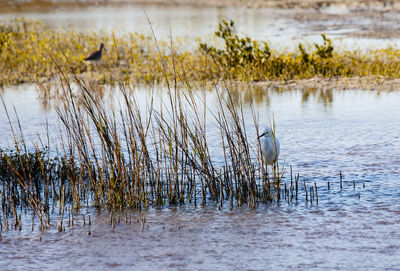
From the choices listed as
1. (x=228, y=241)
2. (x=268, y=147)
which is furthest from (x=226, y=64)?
(x=228, y=241)

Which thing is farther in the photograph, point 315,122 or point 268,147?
point 315,122

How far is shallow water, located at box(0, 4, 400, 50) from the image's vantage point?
1853 centimetres

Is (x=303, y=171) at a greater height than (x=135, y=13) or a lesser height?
lesser

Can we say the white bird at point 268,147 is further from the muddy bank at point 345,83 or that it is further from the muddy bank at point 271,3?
the muddy bank at point 271,3

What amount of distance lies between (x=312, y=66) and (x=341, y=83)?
83 centimetres

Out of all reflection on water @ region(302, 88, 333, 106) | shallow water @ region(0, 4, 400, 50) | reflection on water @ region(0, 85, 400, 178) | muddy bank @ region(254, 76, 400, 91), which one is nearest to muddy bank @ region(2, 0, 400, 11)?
shallow water @ region(0, 4, 400, 50)

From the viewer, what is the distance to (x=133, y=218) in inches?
210

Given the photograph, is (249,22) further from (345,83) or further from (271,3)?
(345,83)

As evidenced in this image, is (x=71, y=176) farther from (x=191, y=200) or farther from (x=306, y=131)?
(x=306, y=131)

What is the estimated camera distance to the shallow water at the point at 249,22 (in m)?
18.5

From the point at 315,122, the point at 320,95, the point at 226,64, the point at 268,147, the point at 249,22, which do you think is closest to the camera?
the point at 268,147

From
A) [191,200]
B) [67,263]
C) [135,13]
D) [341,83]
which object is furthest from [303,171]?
[135,13]

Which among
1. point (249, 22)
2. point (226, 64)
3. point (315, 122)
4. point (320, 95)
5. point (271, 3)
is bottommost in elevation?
point (315, 122)

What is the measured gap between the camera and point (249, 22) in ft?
84.6
